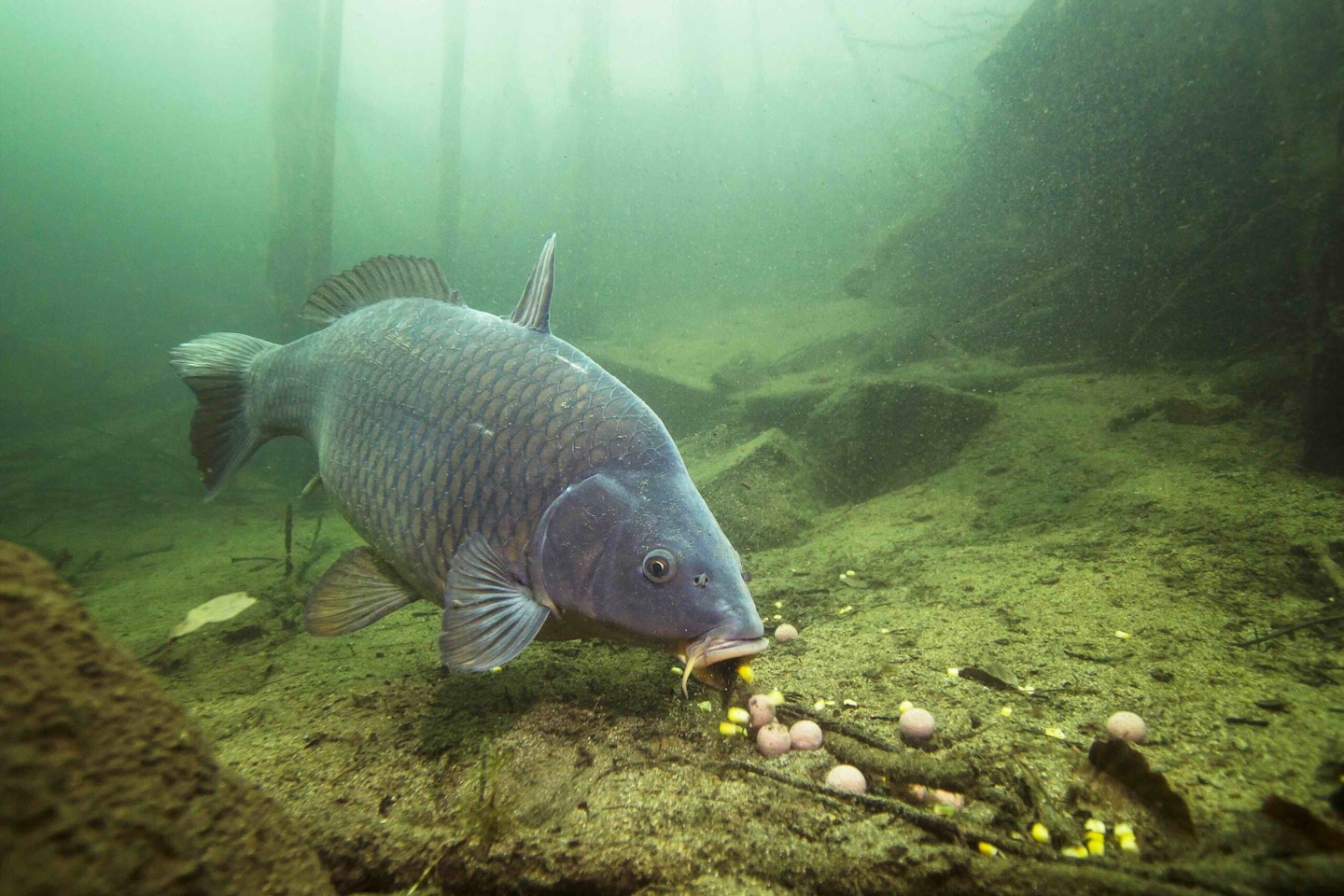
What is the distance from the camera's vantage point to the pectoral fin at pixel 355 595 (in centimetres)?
242

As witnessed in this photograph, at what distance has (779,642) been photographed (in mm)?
2742

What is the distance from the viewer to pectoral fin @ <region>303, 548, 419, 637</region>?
2.42 metres

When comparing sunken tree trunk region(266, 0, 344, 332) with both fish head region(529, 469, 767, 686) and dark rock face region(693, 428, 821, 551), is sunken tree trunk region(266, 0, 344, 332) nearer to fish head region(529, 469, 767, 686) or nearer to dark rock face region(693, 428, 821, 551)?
dark rock face region(693, 428, 821, 551)

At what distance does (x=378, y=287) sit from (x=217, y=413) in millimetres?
1325

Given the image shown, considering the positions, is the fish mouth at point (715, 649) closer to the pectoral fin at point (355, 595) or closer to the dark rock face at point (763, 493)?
the pectoral fin at point (355, 595)

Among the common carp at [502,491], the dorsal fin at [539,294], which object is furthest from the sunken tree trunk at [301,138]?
the dorsal fin at [539,294]

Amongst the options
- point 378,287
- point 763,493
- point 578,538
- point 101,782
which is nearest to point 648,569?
point 578,538

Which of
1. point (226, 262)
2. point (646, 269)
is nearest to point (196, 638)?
point (646, 269)

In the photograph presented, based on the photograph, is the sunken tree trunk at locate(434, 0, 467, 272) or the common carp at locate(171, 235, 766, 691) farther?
the sunken tree trunk at locate(434, 0, 467, 272)

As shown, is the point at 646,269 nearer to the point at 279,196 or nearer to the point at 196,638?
the point at 279,196

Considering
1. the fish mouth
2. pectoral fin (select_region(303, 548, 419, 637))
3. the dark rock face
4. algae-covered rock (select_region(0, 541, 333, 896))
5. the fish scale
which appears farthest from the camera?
the dark rock face

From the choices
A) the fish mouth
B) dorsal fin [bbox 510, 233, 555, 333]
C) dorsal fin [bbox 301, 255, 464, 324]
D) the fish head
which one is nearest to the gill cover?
the fish head

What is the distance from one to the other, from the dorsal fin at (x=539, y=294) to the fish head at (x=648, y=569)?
0.87 meters

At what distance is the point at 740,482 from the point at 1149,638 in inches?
136
